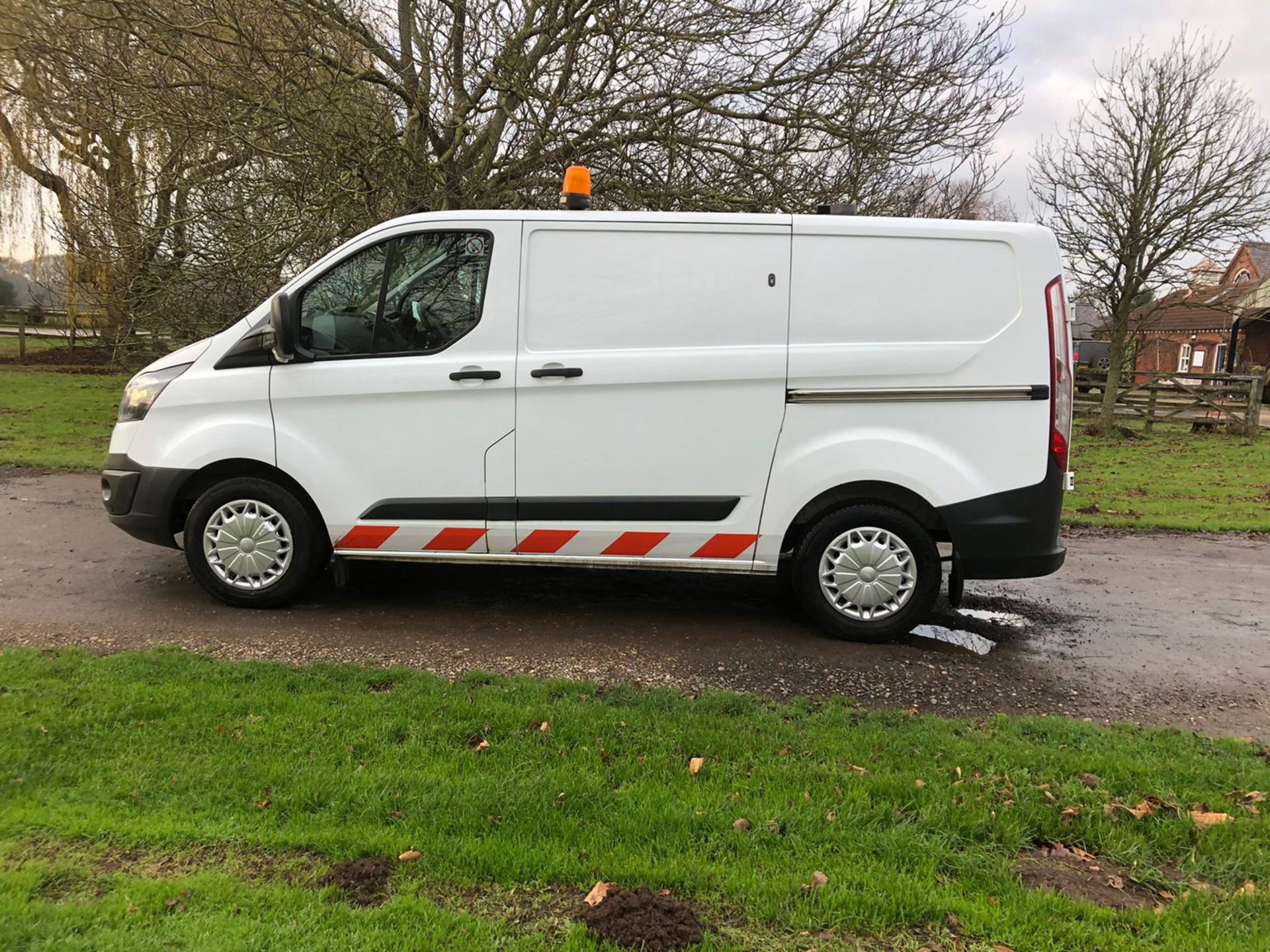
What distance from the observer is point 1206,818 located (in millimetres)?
2900

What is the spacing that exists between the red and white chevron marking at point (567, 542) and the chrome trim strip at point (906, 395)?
33.6 inches

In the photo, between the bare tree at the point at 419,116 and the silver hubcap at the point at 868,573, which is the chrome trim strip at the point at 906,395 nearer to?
the silver hubcap at the point at 868,573

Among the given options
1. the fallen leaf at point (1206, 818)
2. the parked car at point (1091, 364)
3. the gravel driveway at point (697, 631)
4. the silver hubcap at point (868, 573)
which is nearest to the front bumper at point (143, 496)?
the gravel driveway at point (697, 631)

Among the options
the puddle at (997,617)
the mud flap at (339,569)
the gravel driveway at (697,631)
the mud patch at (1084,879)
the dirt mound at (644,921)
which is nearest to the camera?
the dirt mound at (644,921)

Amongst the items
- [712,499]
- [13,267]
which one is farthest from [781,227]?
[13,267]

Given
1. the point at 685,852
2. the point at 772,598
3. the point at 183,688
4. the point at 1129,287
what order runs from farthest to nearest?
the point at 1129,287
the point at 772,598
the point at 183,688
the point at 685,852

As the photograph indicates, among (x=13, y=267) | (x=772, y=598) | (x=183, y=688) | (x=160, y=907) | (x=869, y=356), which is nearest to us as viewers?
(x=160, y=907)

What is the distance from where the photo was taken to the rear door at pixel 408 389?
4.73m

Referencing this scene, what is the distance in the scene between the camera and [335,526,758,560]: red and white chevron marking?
4762 mm

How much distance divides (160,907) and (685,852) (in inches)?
59.3

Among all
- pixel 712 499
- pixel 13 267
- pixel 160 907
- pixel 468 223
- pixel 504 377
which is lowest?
pixel 160 907

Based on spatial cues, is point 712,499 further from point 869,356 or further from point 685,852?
point 685,852

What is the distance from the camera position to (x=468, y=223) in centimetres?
482

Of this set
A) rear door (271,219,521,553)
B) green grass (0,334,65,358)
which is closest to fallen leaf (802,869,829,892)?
rear door (271,219,521,553)
